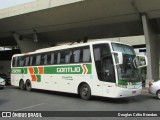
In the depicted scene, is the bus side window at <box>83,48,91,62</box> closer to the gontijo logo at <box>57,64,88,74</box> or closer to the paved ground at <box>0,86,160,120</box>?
the gontijo logo at <box>57,64,88,74</box>

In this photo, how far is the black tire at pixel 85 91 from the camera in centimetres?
1366

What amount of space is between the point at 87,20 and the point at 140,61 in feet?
45.5

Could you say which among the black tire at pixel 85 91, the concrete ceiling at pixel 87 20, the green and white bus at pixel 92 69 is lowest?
the black tire at pixel 85 91

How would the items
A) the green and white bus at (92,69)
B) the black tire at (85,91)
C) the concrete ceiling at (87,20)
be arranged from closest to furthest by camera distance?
the green and white bus at (92,69)
the black tire at (85,91)
the concrete ceiling at (87,20)

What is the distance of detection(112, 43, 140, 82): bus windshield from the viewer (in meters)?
12.4

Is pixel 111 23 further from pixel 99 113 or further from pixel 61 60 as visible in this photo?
pixel 99 113

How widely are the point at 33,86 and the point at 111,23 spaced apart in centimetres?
1254

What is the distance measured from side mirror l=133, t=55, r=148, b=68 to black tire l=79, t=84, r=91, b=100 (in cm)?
292

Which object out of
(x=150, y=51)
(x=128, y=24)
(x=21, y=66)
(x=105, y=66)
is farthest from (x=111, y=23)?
(x=105, y=66)

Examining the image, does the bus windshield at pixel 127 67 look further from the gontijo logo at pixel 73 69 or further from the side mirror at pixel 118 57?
the gontijo logo at pixel 73 69

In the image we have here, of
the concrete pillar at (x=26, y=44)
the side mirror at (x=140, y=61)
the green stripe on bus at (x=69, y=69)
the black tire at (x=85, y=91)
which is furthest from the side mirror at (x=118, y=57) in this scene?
the concrete pillar at (x=26, y=44)

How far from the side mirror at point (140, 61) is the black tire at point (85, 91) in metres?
2.92

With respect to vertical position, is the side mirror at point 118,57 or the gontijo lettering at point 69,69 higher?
the side mirror at point 118,57

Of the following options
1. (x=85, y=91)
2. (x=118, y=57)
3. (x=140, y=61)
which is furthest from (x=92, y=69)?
(x=140, y=61)
